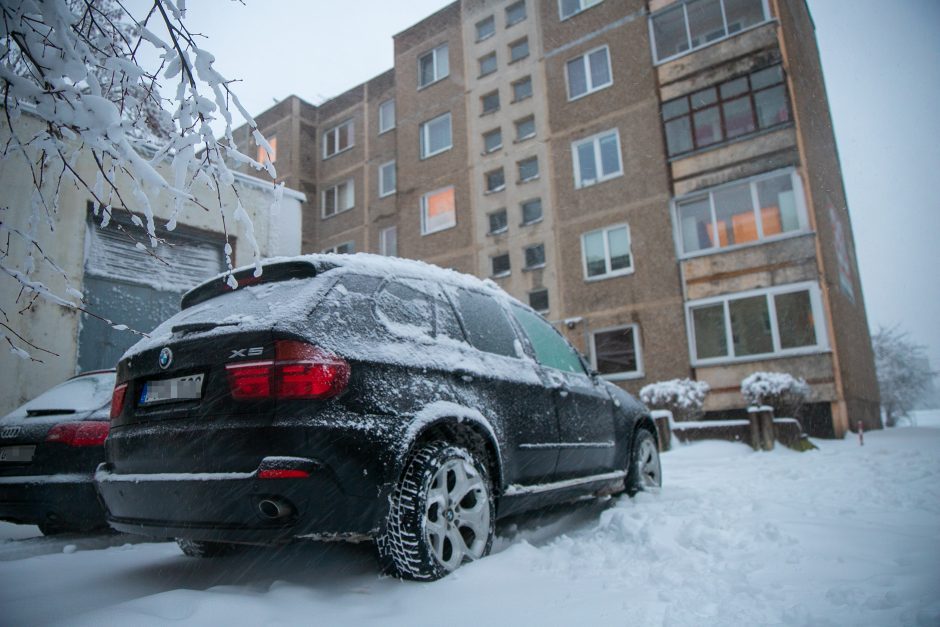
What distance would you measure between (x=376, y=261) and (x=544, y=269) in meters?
15.5

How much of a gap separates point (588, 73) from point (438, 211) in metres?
7.12

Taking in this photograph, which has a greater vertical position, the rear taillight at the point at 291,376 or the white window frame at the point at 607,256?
the white window frame at the point at 607,256

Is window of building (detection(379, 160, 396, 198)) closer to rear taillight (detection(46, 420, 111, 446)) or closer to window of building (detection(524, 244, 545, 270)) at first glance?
window of building (detection(524, 244, 545, 270))

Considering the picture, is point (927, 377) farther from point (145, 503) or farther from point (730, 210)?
point (145, 503)

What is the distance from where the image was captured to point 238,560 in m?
3.33

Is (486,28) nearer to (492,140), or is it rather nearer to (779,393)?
(492,140)

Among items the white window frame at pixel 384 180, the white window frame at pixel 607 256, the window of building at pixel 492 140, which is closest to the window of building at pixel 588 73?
the window of building at pixel 492 140

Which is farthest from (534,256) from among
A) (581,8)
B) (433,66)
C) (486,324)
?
(486,324)

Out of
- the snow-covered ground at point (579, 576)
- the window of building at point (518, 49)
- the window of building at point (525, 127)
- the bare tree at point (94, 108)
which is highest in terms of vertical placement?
the window of building at point (518, 49)

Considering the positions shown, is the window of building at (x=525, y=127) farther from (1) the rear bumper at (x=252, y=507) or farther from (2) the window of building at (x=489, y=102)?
(1) the rear bumper at (x=252, y=507)

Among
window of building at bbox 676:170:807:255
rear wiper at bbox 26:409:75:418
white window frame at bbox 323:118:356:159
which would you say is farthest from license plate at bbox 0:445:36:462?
white window frame at bbox 323:118:356:159

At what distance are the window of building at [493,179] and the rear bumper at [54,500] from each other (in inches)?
698

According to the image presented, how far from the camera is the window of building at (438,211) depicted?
21469 millimetres

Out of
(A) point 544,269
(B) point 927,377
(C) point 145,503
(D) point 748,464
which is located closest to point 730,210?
(A) point 544,269
